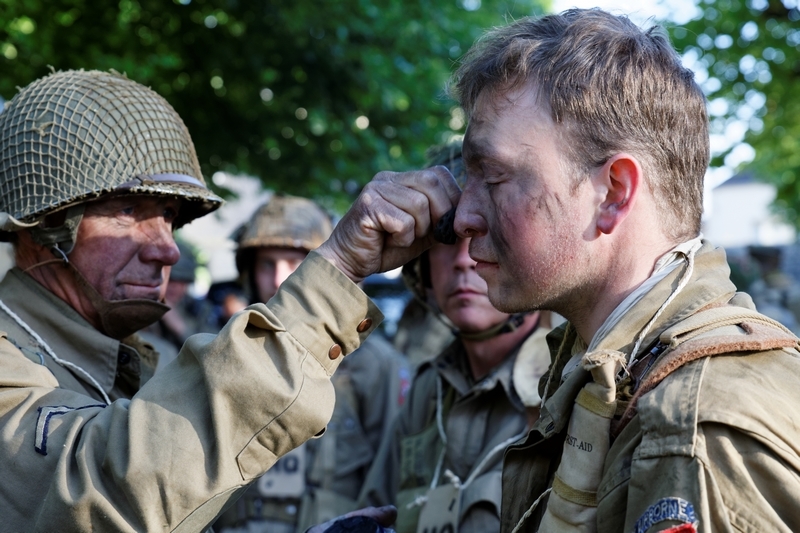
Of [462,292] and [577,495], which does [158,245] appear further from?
[577,495]

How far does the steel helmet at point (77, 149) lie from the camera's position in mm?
2842

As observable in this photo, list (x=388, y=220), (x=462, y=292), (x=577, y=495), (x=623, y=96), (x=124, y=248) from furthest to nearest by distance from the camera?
(x=462, y=292), (x=124, y=248), (x=388, y=220), (x=623, y=96), (x=577, y=495)

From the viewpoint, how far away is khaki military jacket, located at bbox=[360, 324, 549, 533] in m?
3.20

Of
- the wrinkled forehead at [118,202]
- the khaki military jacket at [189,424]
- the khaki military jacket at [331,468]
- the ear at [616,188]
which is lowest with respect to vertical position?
the khaki military jacket at [331,468]

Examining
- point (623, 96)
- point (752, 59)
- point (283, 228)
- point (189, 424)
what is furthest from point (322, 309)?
point (752, 59)

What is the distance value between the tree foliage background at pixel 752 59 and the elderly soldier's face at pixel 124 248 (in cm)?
844

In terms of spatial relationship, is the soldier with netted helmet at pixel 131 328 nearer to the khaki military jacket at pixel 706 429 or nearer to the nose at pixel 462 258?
the khaki military jacket at pixel 706 429

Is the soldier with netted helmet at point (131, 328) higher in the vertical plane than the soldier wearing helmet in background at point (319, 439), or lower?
higher

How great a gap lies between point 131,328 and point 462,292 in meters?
1.49

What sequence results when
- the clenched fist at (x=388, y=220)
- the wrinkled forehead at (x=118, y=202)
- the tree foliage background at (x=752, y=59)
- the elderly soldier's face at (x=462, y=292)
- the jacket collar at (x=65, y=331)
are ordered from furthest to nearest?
the tree foliage background at (x=752, y=59), the elderly soldier's face at (x=462, y=292), the wrinkled forehead at (x=118, y=202), the jacket collar at (x=65, y=331), the clenched fist at (x=388, y=220)

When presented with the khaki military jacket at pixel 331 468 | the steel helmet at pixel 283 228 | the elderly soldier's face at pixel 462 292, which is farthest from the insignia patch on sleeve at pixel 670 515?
the steel helmet at pixel 283 228

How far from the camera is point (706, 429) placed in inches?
61.1

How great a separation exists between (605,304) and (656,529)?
0.69 m

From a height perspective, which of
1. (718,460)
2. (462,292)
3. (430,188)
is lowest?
(462,292)
